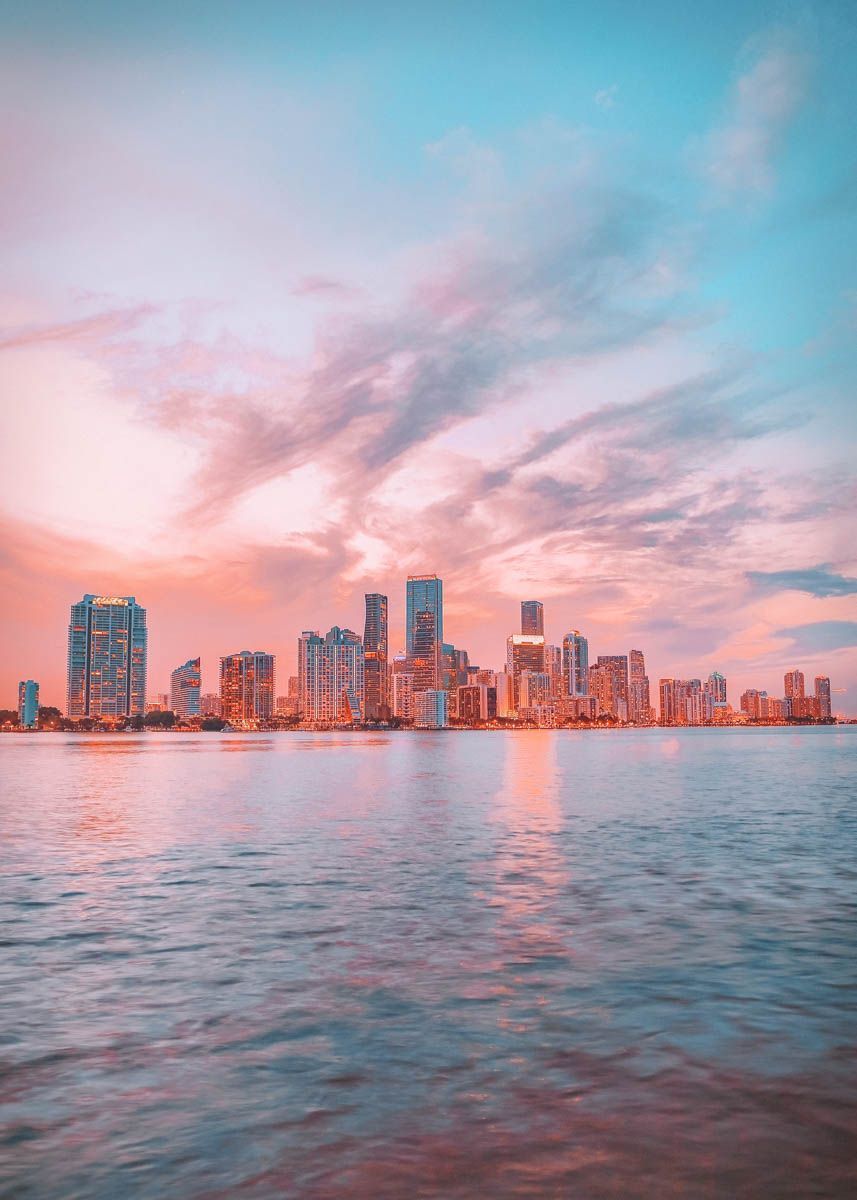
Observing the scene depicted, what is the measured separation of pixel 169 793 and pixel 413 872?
1763 inches

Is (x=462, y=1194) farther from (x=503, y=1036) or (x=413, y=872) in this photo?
(x=413, y=872)

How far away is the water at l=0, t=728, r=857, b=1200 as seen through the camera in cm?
1013

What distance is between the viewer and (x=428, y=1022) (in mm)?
15242

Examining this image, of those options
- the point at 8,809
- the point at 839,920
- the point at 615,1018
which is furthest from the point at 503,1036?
the point at 8,809

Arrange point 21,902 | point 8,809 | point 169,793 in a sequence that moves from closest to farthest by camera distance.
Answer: point 21,902 < point 8,809 < point 169,793

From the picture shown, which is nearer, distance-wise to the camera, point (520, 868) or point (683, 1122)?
point (683, 1122)

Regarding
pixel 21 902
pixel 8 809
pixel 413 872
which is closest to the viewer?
pixel 21 902

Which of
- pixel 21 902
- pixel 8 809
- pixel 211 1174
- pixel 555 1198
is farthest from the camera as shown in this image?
pixel 8 809

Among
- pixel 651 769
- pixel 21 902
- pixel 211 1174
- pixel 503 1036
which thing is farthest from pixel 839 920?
pixel 651 769

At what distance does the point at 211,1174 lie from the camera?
32.4 ft

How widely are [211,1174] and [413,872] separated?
2258cm

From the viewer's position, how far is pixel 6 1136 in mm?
10945

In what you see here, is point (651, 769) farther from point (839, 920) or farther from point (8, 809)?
point (839, 920)

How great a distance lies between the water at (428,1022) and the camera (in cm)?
1013
